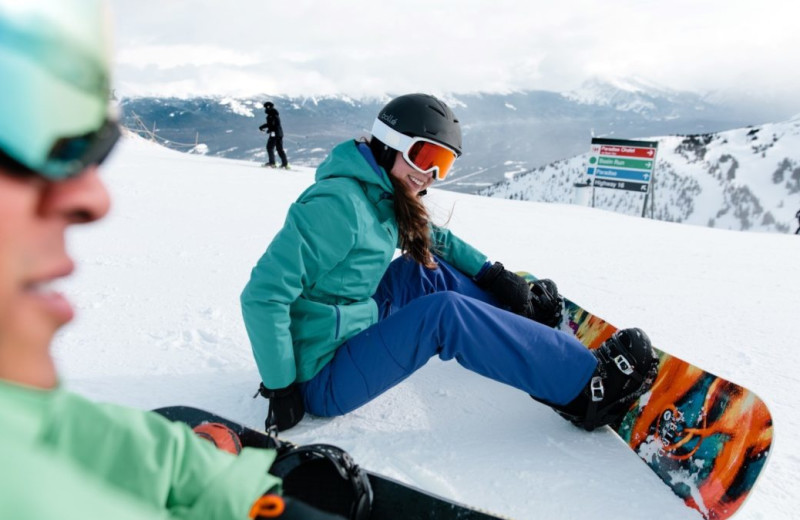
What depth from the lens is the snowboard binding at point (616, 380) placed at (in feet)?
5.87

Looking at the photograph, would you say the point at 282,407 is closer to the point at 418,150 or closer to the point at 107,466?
the point at 418,150

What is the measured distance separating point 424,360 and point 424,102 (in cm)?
106

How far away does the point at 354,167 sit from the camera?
1959 mm

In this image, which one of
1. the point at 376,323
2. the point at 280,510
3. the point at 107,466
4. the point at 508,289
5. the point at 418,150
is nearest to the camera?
the point at 107,466

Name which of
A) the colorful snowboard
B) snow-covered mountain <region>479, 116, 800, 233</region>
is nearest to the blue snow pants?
the colorful snowboard

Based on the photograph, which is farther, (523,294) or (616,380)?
(523,294)

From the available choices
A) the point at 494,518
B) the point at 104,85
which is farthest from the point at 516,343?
the point at 104,85

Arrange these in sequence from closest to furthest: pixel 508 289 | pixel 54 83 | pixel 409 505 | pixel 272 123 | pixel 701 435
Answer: pixel 54 83 → pixel 409 505 → pixel 701 435 → pixel 508 289 → pixel 272 123

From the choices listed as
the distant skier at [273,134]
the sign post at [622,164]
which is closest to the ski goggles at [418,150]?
the distant skier at [273,134]

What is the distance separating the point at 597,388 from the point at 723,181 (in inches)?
3682

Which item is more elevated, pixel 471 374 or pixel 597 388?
pixel 597 388

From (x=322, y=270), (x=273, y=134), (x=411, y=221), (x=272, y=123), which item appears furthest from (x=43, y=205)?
(x=272, y=123)

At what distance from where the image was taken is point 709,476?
1533 mm

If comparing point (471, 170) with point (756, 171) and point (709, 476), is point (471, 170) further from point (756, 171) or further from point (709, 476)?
point (709, 476)
